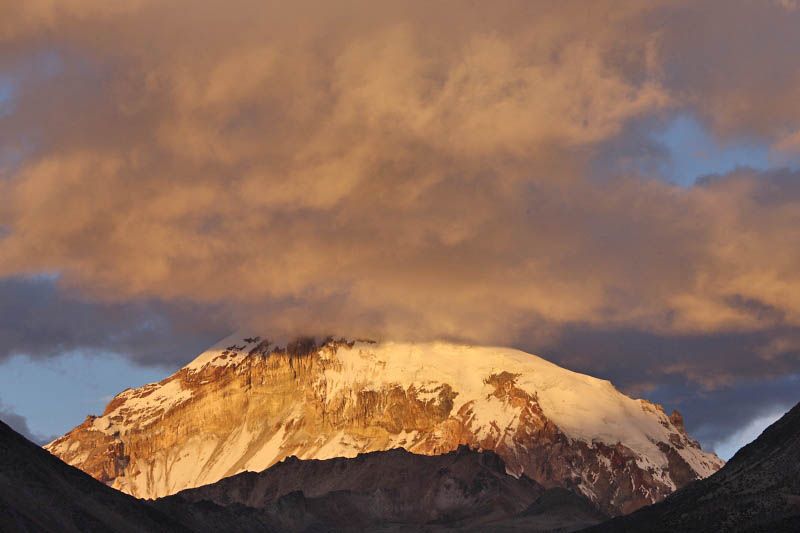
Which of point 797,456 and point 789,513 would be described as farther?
point 797,456

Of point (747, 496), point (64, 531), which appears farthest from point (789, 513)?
point (64, 531)

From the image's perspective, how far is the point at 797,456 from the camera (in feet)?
647

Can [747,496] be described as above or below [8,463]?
below

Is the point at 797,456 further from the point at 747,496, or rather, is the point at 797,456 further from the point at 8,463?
the point at 8,463

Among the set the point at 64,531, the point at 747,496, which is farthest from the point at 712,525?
the point at 64,531

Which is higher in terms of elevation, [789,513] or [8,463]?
[8,463]

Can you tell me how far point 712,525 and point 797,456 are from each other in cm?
1721

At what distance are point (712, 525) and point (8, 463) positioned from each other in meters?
107

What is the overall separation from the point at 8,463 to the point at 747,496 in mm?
112263

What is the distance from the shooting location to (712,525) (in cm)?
19350

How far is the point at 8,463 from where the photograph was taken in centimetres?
19950

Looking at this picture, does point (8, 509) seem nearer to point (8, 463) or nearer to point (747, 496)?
point (8, 463)

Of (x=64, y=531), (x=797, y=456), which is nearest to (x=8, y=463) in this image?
(x=64, y=531)

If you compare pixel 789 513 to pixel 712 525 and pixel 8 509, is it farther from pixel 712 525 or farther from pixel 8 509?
pixel 8 509
